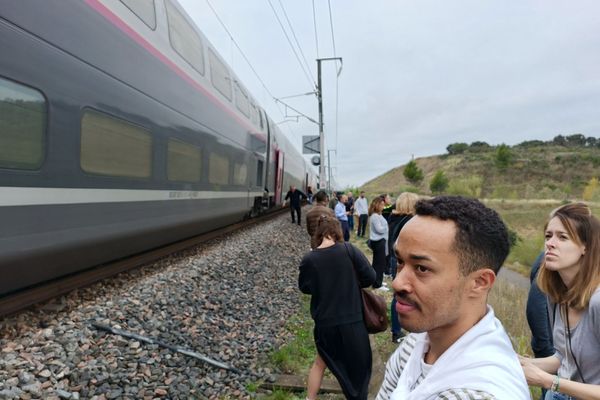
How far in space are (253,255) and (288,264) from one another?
75 cm

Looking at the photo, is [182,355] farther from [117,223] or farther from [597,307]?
[597,307]

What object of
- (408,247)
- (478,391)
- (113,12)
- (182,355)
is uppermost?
(113,12)

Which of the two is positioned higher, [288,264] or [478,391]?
[478,391]

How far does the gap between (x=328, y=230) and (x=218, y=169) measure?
5270mm

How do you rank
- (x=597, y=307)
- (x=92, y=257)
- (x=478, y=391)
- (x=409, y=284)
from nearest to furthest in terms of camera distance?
(x=478, y=391), (x=409, y=284), (x=597, y=307), (x=92, y=257)

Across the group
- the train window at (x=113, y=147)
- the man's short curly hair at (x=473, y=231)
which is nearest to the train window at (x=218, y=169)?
the train window at (x=113, y=147)

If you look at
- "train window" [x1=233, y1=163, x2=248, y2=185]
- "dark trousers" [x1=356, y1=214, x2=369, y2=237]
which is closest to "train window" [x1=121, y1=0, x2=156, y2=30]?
"train window" [x1=233, y1=163, x2=248, y2=185]

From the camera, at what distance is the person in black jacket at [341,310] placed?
2977 mm

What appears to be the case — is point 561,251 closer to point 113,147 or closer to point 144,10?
point 113,147

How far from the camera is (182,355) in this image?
3535mm

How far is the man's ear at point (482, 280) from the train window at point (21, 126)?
11.0ft

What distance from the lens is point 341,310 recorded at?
300 centimetres

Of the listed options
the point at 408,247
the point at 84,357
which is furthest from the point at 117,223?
the point at 408,247

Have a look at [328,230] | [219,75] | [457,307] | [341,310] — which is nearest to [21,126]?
[328,230]
